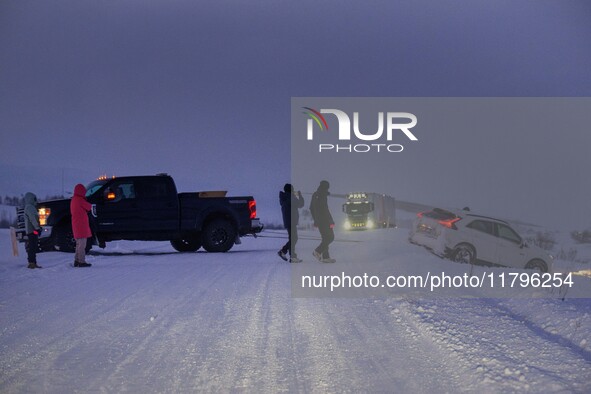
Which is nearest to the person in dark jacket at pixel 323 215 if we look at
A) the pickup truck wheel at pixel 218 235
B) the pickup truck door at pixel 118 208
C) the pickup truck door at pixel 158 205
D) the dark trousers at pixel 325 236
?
the dark trousers at pixel 325 236

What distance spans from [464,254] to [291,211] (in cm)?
448

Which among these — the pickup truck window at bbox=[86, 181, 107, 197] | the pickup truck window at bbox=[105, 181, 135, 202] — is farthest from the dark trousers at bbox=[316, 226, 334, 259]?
the pickup truck window at bbox=[86, 181, 107, 197]

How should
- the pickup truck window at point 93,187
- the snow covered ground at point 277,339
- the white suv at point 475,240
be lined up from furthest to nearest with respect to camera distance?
the pickup truck window at point 93,187 < the white suv at point 475,240 < the snow covered ground at point 277,339

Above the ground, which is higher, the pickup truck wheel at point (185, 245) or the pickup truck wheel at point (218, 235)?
the pickup truck wheel at point (218, 235)

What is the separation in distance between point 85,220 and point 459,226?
8.93 m

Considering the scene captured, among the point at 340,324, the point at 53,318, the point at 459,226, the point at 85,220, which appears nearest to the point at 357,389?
the point at 340,324

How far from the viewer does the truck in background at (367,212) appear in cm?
1492

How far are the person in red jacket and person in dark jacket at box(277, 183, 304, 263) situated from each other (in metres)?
4.92

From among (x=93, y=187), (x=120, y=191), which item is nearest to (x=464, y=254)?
(x=120, y=191)

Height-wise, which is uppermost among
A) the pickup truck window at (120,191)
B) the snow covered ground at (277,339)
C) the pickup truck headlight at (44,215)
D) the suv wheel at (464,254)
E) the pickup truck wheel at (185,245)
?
the pickup truck window at (120,191)

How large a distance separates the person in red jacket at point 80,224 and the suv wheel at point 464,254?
8.66 meters

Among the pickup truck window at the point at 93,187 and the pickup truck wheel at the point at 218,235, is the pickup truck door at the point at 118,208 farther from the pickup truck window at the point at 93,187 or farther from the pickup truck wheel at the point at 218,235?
the pickup truck wheel at the point at 218,235

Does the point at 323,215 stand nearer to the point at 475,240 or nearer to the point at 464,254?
the point at 464,254

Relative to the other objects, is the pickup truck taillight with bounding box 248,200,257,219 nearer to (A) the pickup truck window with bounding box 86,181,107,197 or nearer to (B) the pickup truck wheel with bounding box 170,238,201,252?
Result: (B) the pickup truck wheel with bounding box 170,238,201,252
